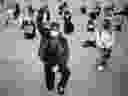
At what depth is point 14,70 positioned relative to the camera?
46.3 inches

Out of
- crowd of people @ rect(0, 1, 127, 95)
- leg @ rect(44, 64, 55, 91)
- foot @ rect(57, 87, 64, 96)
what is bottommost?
foot @ rect(57, 87, 64, 96)

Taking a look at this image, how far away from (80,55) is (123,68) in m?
0.26

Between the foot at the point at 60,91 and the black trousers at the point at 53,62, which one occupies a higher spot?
the black trousers at the point at 53,62

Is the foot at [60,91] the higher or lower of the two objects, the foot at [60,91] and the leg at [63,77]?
the lower

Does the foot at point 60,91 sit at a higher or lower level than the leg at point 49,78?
lower

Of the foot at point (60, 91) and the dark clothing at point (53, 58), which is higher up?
the dark clothing at point (53, 58)

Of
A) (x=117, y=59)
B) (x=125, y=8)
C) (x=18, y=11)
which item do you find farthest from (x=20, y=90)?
(x=125, y=8)

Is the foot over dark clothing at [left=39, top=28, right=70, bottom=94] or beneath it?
beneath

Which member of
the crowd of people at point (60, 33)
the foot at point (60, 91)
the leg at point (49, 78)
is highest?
the crowd of people at point (60, 33)

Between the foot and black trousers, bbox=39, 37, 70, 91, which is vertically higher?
black trousers, bbox=39, 37, 70, 91

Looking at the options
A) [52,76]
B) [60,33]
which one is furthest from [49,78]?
[60,33]

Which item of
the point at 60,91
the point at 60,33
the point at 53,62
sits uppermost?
the point at 60,33

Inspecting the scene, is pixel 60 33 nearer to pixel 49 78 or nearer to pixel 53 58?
pixel 53 58

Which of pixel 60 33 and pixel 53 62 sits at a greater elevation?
pixel 60 33
